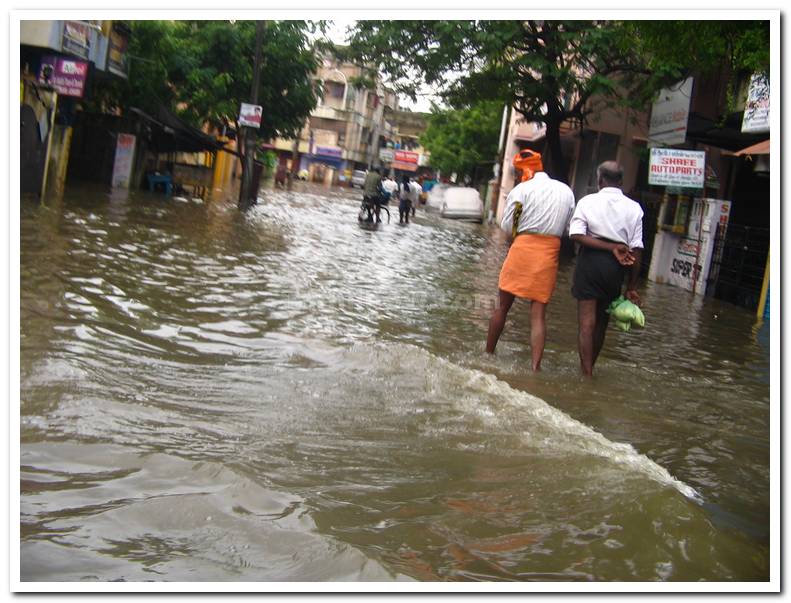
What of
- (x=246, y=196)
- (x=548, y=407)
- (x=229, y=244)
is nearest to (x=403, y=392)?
(x=548, y=407)

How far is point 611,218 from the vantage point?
6.41 metres

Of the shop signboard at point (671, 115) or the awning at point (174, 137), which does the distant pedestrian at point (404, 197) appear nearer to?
the awning at point (174, 137)

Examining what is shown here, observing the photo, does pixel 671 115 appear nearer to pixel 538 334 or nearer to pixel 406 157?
pixel 538 334

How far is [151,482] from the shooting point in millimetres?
3525

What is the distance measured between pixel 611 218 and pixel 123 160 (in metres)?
19.8

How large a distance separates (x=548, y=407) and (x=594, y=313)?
149 centimetres

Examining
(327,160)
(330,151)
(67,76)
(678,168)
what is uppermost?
(330,151)

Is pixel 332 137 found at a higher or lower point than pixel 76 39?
higher

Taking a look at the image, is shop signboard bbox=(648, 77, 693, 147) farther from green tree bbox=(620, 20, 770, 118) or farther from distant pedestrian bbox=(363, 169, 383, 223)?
green tree bbox=(620, 20, 770, 118)

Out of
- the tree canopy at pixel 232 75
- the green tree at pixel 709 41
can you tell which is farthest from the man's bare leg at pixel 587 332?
the tree canopy at pixel 232 75

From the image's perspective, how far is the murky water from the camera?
3.10 metres

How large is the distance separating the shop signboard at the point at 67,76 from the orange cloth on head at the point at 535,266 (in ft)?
35.2

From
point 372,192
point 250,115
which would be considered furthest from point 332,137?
point 372,192
